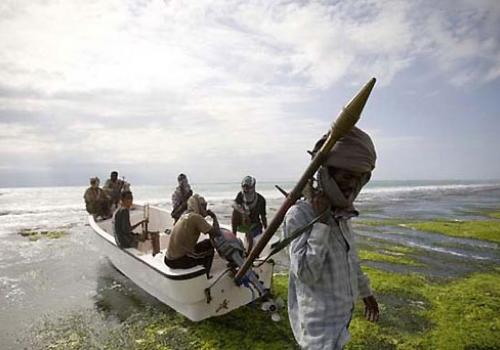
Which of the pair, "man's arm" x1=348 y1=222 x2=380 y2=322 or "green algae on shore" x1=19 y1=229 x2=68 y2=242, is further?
"green algae on shore" x1=19 y1=229 x2=68 y2=242

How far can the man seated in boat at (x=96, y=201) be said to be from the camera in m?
12.6

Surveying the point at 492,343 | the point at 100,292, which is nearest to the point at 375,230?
the point at 492,343

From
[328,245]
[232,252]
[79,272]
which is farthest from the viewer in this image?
[79,272]

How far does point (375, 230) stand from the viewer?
53.9 ft

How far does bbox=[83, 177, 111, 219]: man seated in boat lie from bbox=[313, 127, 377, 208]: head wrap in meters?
11.9

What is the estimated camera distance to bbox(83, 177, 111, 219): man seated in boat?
1261 centimetres

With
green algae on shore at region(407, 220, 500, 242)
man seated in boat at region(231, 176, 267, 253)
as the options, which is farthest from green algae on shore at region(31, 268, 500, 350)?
green algae on shore at region(407, 220, 500, 242)

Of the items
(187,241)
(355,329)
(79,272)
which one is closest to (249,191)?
(187,241)

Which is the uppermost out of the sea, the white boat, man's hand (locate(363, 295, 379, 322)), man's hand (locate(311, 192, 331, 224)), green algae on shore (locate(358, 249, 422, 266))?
man's hand (locate(311, 192, 331, 224))

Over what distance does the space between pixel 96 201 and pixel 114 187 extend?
1236 millimetres

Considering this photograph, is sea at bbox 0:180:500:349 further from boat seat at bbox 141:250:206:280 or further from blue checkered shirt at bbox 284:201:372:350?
blue checkered shirt at bbox 284:201:372:350

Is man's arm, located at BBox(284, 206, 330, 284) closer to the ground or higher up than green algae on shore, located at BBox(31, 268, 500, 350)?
higher up

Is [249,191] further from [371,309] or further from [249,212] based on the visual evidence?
[371,309]

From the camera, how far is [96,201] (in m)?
12.6
